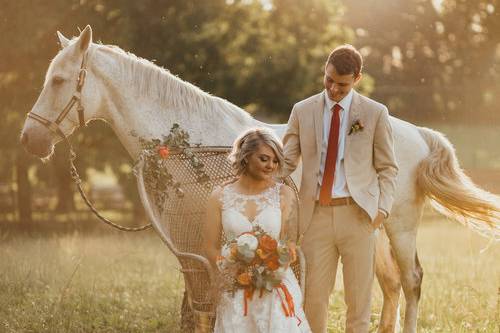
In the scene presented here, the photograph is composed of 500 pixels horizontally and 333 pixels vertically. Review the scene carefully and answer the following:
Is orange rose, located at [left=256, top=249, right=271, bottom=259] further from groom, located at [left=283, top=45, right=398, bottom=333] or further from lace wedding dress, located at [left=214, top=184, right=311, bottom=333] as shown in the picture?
groom, located at [left=283, top=45, right=398, bottom=333]

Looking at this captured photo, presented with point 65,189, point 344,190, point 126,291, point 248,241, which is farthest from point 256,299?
point 65,189

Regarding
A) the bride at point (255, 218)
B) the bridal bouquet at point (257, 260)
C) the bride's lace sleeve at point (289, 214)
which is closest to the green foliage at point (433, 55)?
the bride's lace sleeve at point (289, 214)

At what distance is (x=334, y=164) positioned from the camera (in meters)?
4.07

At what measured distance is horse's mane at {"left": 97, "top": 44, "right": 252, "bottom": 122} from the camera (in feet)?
16.6

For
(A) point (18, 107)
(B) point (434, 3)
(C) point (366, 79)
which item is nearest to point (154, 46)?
(A) point (18, 107)

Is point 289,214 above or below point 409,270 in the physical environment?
above

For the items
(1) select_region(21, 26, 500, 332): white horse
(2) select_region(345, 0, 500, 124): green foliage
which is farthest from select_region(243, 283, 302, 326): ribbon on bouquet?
(2) select_region(345, 0, 500, 124): green foliage

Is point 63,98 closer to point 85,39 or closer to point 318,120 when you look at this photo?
point 85,39

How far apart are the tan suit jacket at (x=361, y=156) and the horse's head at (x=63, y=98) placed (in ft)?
5.66

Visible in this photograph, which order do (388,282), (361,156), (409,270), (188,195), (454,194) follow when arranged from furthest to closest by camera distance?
(388,282), (409,270), (454,194), (188,195), (361,156)

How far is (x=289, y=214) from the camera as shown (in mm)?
3932

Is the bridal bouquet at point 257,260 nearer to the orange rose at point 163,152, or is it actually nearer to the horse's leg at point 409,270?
the orange rose at point 163,152

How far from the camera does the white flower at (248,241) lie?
3672mm

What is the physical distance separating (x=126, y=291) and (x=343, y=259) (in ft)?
13.7
